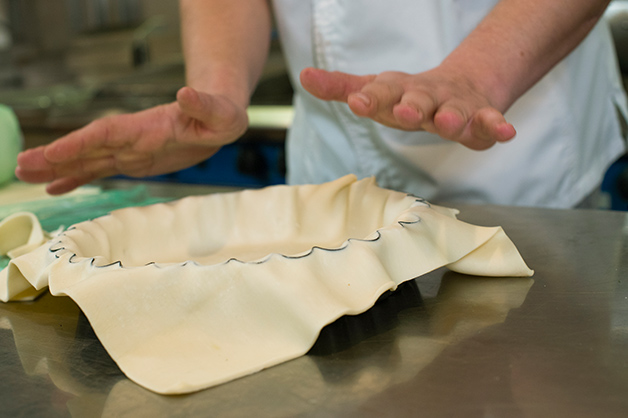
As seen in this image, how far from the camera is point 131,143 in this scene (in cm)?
80

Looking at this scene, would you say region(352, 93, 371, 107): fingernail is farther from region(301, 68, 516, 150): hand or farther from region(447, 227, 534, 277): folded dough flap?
region(447, 227, 534, 277): folded dough flap

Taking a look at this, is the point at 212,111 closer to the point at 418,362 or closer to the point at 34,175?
the point at 34,175

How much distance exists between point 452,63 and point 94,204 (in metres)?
0.57

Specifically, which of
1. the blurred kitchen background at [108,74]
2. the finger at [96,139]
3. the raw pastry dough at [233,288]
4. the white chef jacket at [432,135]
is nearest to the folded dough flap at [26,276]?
the raw pastry dough at [233,288]

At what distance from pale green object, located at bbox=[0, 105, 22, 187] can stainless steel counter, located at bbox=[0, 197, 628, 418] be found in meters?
0.53

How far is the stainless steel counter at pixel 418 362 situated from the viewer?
0.36 meters

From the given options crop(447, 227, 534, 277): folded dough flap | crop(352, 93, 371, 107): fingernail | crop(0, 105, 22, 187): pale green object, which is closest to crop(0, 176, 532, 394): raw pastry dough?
crop(447, 227, 534, 277): folded dough flap

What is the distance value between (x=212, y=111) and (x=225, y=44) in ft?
0.83

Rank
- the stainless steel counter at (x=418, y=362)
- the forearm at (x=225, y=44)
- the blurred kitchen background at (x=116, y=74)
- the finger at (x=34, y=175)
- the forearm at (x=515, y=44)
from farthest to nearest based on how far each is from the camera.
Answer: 1. the blurred kitchen background at (x=116, y=74)
2. the forearm at (x=225, y=44)
3. the finger at (x=34, y=175)
4. the forearm at (x=515, y=44)
5. the stainless steel counter at (x=418, y=362)

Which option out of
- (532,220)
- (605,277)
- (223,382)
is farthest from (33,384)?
(532,220)

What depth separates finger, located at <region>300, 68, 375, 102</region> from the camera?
603mm

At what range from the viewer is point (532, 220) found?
763 millimetres

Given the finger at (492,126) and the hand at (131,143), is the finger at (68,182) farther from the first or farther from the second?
the finger at (492,126)

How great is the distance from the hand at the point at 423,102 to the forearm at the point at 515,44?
34mm
